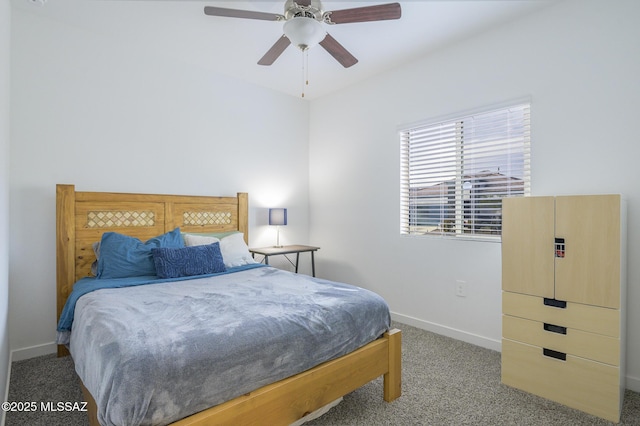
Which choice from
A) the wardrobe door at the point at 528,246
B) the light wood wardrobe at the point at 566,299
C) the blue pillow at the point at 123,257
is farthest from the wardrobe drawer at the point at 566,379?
the blue pillow at the point at 123,257

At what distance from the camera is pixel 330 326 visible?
180 centimetres

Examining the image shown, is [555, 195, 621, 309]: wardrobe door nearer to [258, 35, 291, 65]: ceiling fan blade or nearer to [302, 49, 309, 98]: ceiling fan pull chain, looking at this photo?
[258, 35, 291, 65]: ceiling fan blade

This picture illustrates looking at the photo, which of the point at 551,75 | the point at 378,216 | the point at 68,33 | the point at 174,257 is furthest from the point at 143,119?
the point at 551,75

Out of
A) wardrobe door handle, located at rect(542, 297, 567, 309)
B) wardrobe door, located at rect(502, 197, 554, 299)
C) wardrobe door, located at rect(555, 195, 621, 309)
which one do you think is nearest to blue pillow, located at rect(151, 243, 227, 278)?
wardrobe door, located at rect(502, 197, 554, 299)

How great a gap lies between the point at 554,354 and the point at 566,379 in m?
0.14

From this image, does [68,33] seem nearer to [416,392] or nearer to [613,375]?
[416,392]

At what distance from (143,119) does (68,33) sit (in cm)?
85

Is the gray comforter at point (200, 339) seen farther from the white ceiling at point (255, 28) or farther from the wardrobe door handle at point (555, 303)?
the white ceiling at point (255, 28)

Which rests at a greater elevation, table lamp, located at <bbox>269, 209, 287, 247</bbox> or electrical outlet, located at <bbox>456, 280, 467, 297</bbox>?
table lamp, located at <bbox>269, 209, 287, 247</bbox>

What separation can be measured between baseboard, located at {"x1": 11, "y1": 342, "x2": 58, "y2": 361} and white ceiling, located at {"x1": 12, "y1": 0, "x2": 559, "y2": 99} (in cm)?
267

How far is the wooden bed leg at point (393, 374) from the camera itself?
2.07m

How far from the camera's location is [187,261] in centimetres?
275

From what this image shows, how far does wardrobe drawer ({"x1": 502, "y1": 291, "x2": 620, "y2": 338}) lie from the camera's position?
6.27 feet

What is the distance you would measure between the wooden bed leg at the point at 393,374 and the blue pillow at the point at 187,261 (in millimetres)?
1576
